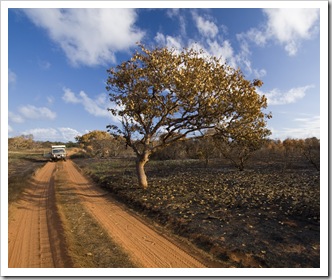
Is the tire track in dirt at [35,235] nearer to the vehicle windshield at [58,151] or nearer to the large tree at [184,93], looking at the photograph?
the large tree at [184,93]

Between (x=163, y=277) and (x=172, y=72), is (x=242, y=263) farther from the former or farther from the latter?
(x=172, y=72)

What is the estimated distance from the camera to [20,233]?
981 cm

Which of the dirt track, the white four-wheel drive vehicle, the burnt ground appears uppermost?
the white four-wheel drive vehicle

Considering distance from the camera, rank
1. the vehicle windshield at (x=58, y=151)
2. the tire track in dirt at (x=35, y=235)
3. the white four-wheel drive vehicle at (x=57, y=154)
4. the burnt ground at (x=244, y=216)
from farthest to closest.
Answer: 1. the vehicle windshield at (x=58, y=151)
2. the white four-wheel drive vehicle at (x=57, y=154)
3. the burnt ground at (x=244, y=216)
4. the tire track in dirt at (x=35, y=235)

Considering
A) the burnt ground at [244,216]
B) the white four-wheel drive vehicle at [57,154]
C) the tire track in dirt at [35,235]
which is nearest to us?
the tire track in dirt at [35,235]

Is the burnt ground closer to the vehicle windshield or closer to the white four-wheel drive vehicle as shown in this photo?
the white four-wheel drive vehicle

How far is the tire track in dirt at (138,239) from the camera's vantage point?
7562mm

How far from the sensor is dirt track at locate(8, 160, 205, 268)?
7547 mm

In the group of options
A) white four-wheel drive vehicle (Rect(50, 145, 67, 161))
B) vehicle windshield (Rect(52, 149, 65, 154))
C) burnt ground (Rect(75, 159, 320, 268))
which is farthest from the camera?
vehicle windshield (Rect(52, 149, 65, 154))

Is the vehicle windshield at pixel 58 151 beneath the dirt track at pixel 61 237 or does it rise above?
above

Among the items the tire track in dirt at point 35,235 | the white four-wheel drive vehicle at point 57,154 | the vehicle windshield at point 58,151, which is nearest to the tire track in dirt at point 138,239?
the tire track in dirt at point 35,235

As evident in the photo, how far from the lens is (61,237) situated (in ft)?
30.5

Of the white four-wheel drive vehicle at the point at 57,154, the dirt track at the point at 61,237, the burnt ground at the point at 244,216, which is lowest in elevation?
the dirt track at the point at 61,237

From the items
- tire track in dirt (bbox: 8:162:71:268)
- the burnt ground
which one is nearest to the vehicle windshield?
the burnt ground
